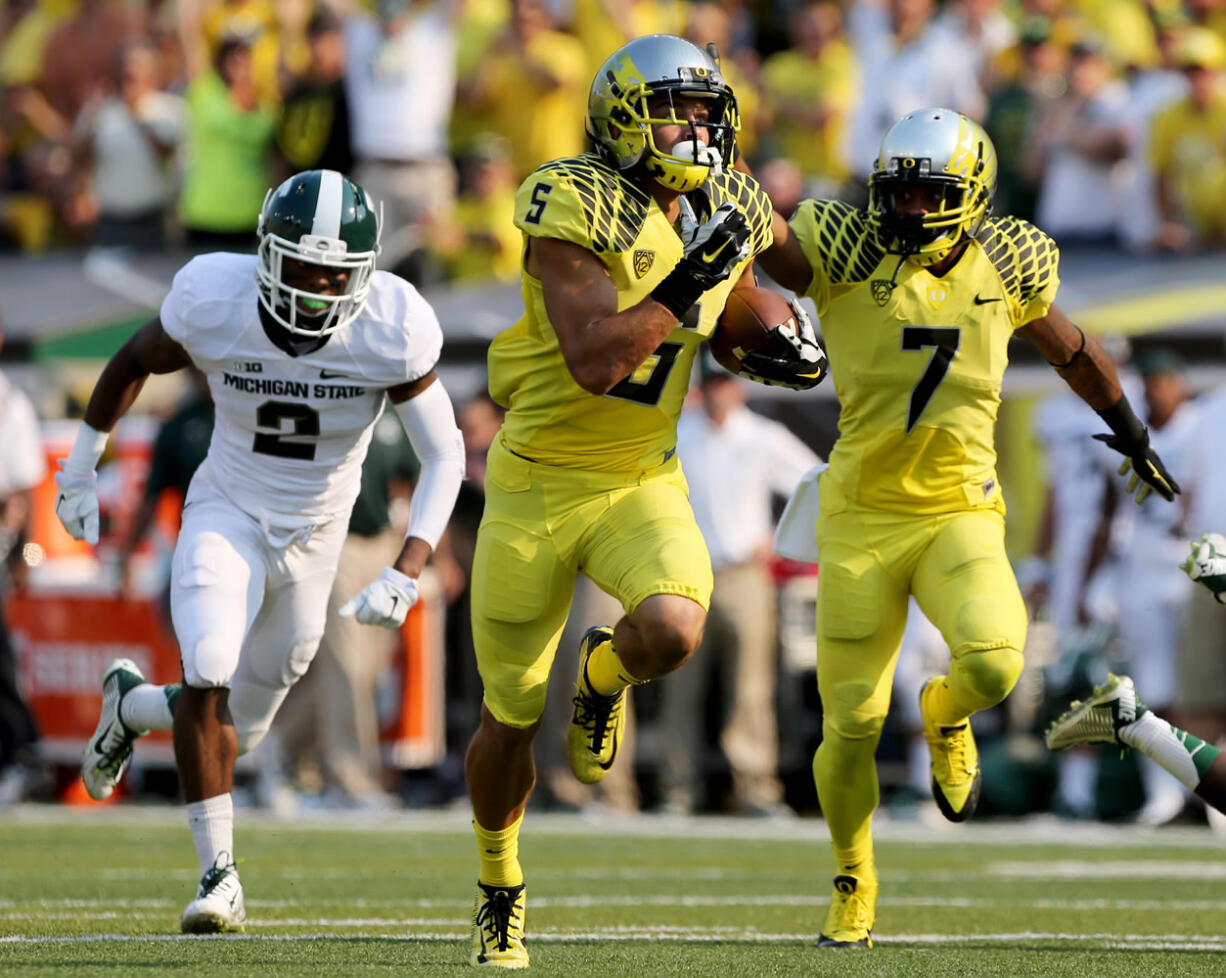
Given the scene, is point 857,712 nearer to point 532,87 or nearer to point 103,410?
point 103,410

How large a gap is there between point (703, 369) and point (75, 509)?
4574mm

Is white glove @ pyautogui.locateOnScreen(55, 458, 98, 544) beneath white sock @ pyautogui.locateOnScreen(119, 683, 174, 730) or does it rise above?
above

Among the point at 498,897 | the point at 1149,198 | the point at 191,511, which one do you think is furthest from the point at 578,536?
the point at 1149,198

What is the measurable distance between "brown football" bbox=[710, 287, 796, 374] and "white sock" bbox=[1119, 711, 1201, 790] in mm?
1340

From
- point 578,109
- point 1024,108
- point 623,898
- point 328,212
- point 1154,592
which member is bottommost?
point 623,898

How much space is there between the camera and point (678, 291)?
4559 mm

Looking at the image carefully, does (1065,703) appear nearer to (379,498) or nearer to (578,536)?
(379,498)

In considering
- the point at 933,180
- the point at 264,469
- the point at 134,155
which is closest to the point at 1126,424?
the point at 933,180

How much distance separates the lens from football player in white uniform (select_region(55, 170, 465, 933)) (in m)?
5.36

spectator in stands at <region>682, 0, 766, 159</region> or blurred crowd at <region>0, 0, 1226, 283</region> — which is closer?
blurred crowd at <region>0, 0, 1226, 283</region>

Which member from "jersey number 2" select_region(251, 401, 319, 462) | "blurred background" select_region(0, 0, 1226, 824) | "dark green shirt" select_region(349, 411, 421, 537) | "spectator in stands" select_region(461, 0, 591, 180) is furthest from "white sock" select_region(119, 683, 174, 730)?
"spectator in stands" select_region(461, 0, 591, 180)

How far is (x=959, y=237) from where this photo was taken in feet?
18.3

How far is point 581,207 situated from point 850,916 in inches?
72.9

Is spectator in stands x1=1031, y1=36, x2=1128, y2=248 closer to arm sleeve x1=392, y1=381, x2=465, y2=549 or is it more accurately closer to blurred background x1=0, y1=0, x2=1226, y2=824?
blurred background x1=0, y1=0, x2=1226, y2=824
